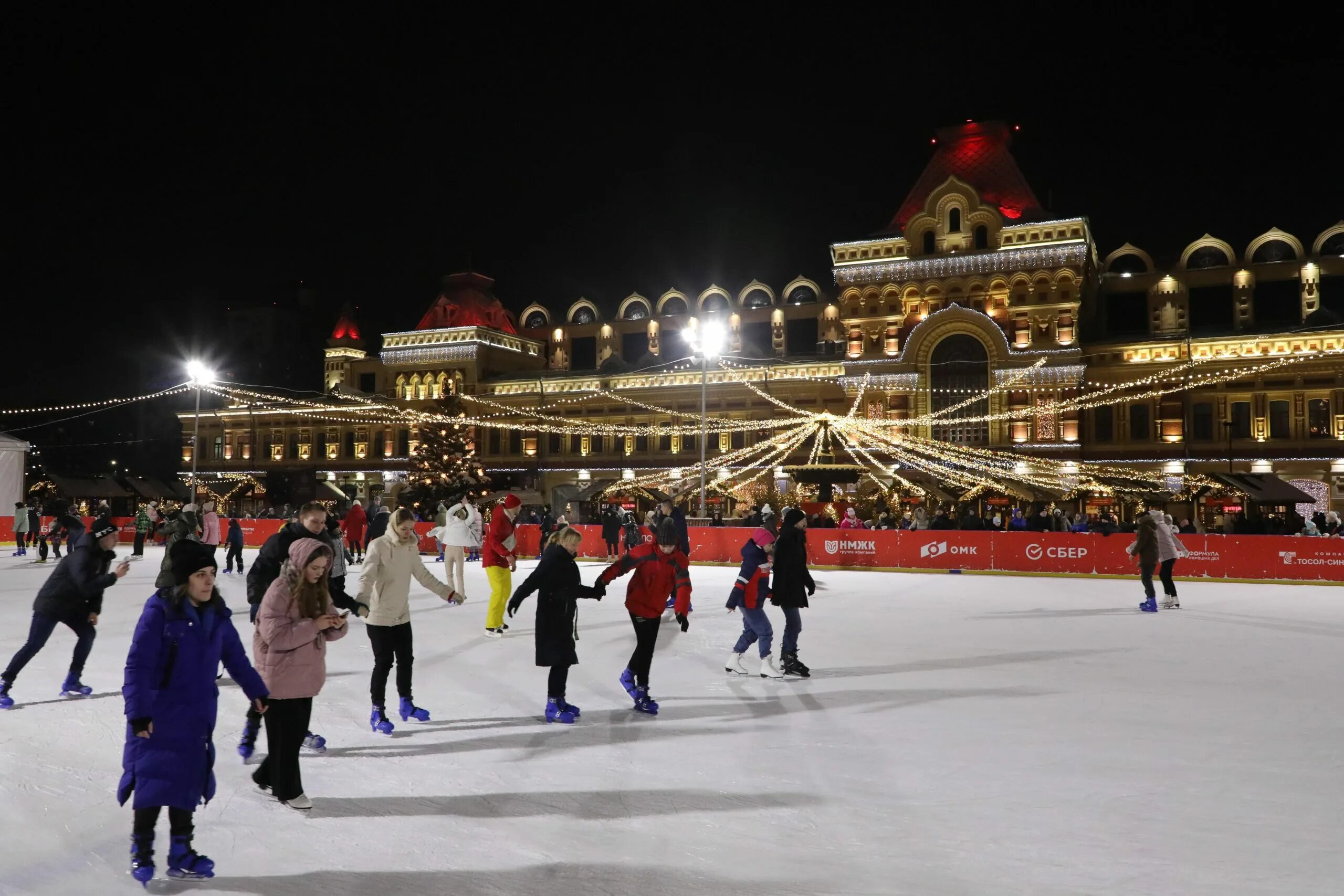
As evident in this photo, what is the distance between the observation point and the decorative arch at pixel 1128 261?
45750 millimetres

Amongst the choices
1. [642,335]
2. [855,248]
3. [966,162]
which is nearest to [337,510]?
[642,335]

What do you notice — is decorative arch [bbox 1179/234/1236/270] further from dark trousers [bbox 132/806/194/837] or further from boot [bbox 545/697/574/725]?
dark trousers [bbox 132/806/194/837]

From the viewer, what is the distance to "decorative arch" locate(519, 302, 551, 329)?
59781 millimetres

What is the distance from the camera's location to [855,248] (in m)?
43.3

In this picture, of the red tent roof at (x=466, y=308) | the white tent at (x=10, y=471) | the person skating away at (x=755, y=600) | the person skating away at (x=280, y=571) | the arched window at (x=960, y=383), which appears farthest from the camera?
the red tent roof at (x=466, y=308)

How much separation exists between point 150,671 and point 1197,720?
22.1 ft

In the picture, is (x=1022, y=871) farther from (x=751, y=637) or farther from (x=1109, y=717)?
(x=751, y=637)

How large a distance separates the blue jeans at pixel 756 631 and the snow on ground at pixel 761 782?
0.32 metres

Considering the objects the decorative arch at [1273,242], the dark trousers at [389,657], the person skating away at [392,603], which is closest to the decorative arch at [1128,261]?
the decorative arch at [1273,242]

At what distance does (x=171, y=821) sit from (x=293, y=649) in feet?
3.62

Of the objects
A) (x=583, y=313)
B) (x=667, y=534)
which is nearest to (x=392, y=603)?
(x=667, y=534)

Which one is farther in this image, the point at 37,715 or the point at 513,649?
the point at 513,649

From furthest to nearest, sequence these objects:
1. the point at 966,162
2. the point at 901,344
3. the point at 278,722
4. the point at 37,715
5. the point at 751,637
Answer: the point at 966,162
the point at 901,344
the point at 751,637
the point at 37,715
the point at 278,722

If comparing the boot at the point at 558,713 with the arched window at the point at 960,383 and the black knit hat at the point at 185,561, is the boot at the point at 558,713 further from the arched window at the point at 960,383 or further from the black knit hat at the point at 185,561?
the arched window at the point at 960,383
